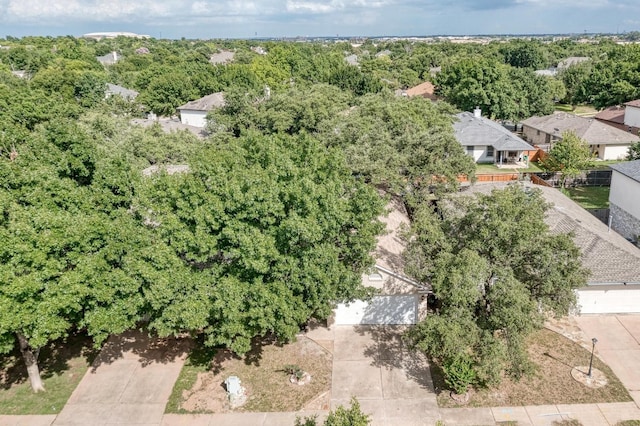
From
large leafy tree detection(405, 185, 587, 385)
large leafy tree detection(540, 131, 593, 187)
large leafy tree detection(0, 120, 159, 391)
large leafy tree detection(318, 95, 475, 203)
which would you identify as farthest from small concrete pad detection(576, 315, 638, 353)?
large leafy tree detection(540, 131, 593, 187)

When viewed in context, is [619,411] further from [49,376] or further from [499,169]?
[499,169]

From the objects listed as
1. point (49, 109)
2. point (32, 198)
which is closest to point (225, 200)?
point (32, 198)

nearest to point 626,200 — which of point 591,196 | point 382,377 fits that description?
point 591,196

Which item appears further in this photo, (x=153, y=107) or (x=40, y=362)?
(x=153, y=107)

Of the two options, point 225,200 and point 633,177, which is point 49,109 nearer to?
point 225,200

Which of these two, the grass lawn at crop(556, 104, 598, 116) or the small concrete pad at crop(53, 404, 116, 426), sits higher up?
the grass lawn at crop(556, 104, 598, 116)

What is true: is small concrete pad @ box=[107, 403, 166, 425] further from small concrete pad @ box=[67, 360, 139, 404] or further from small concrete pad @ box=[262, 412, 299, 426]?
small concrete pad @ box=[262, 412, 299, 426]

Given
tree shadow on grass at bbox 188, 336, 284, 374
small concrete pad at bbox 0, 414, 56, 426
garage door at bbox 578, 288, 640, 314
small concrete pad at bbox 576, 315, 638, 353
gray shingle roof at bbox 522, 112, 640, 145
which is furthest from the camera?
gray shingle roof at bbox 522, 112, 640, 145
